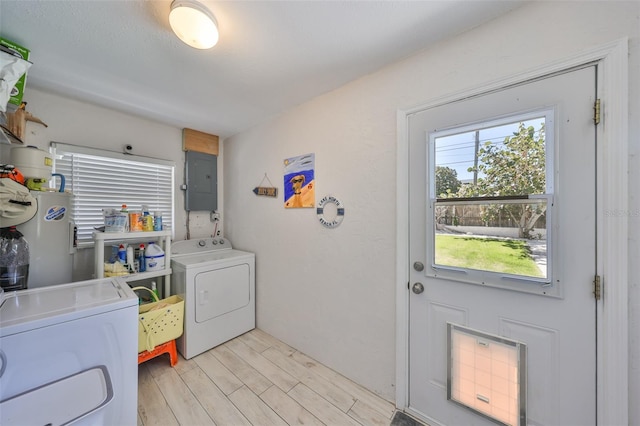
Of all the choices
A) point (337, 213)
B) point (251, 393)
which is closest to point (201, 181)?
point (337, 213)

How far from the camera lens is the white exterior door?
3.32 feet

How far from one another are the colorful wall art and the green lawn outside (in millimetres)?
1136

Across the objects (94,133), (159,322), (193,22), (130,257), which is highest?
(193,22)

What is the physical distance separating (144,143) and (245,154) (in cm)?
105

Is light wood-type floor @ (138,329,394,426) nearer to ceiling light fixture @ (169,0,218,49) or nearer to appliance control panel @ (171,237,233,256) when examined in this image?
appliance control panel @ (171,237,233,256)

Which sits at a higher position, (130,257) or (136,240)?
(136,240)

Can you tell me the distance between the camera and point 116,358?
125cm

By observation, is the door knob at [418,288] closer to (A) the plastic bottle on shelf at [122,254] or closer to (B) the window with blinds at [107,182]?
(A) the plastic bottle on shelf at [122,254]

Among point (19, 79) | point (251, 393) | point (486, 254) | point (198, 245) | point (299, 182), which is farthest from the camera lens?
point (198, 245)

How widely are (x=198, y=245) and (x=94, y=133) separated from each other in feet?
4.76

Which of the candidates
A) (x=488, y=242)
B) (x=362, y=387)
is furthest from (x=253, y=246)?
(x=488, y=242)

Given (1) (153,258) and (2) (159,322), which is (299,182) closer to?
(1) (153,258)

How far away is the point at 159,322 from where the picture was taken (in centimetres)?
186

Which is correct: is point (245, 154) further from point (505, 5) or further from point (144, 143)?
point (505, 5)
